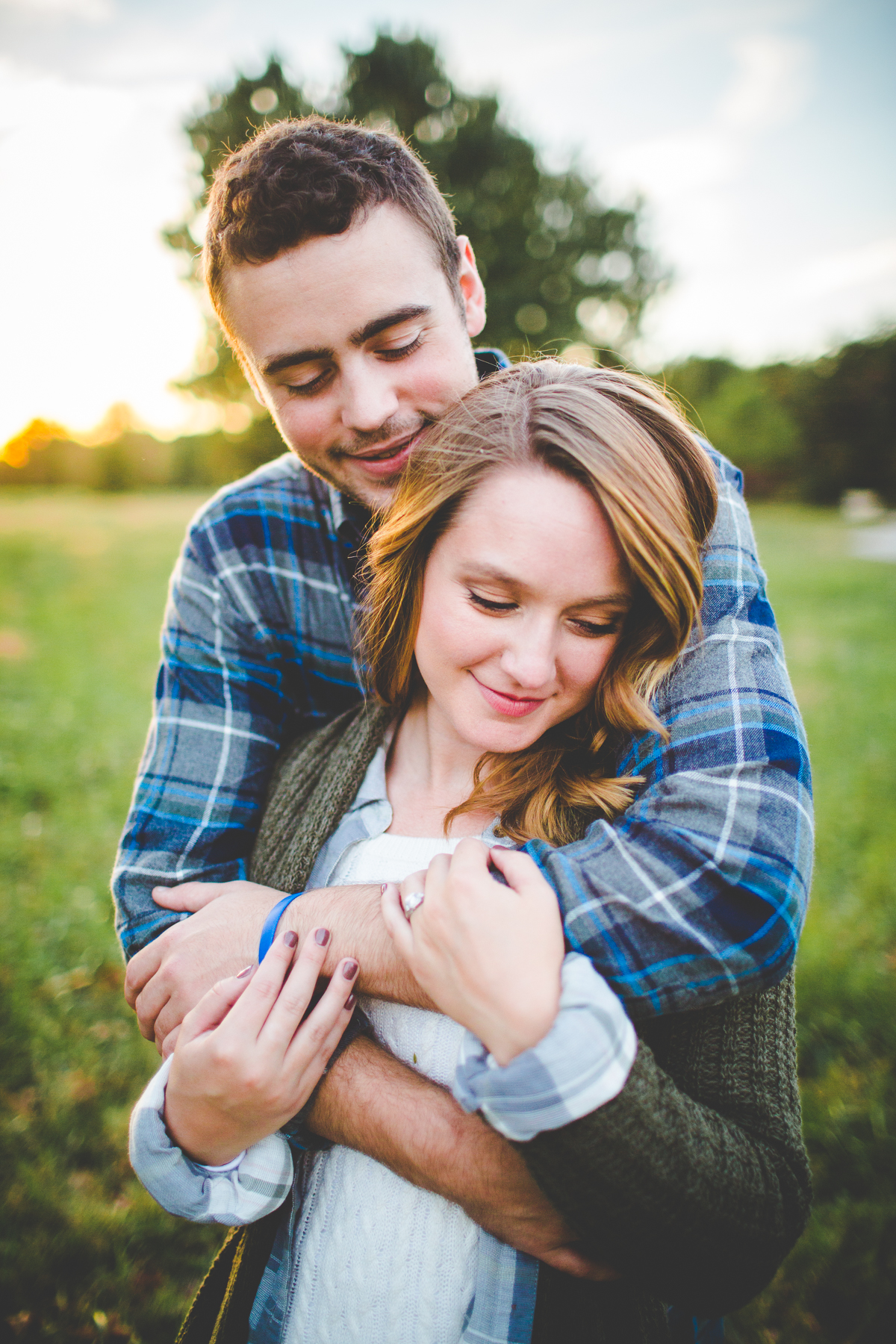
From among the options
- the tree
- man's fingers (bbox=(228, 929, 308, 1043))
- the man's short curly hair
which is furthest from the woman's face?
the tree

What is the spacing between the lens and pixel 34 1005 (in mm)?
3580

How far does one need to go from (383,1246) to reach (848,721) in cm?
733

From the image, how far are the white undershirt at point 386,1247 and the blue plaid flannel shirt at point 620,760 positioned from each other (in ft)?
1.77

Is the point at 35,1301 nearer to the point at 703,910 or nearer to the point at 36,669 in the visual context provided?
the point at 703,910

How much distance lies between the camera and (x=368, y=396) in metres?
2.00

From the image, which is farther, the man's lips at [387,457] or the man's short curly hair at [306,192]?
the man's lips at [387,457]

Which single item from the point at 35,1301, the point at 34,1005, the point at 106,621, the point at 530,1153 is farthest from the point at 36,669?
the point at 530,1153

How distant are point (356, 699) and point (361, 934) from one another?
1.00 m

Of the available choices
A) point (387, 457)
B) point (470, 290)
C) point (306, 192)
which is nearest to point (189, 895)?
point (387, 457)

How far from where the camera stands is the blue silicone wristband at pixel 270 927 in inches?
61.9

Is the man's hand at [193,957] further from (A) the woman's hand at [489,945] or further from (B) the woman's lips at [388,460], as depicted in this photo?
(B) the woman's lips at [388,460]

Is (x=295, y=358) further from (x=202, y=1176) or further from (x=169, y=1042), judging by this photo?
(x=202, y=1176)

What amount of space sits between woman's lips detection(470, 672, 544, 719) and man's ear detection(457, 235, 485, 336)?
1.27 m

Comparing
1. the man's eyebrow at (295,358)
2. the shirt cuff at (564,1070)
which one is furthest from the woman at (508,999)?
the man's eyebrow at (295,358)
